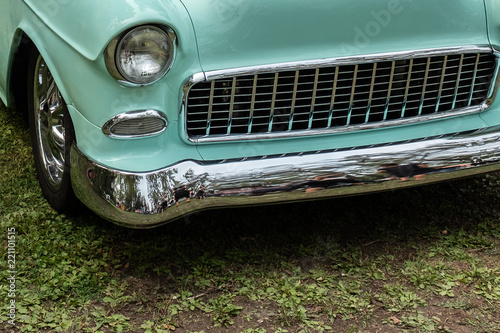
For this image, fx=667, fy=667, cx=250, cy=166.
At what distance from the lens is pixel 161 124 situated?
2.45 metres

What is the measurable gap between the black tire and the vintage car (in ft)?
0.69

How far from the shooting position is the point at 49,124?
3.13m

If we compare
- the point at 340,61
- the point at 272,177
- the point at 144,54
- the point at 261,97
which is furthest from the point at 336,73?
the point at 144,54

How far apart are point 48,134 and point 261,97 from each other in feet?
3.84

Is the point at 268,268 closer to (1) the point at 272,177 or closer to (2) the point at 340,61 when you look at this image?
(1) the point at 272,177

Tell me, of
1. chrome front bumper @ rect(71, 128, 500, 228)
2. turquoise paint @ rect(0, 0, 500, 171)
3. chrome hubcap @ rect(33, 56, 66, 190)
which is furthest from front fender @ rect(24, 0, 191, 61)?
chrome hubcap @ rect(33, 56, 66, 190)

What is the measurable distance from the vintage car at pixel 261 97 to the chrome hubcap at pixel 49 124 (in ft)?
0.86

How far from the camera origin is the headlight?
2320mm

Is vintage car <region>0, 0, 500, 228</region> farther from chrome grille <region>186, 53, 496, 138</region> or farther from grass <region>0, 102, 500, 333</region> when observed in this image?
grass <region>0, 102, 500, 333</region>

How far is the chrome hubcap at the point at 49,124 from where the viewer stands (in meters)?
3.03

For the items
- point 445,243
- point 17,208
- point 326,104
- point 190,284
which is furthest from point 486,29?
point 17,208

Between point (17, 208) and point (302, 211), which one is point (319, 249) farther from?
point (17, 208)

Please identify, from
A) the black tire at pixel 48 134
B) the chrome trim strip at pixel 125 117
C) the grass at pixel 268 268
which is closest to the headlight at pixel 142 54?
the chrome trim strip at pixel 125 117

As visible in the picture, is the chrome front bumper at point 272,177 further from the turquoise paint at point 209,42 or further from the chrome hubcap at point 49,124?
the chrome hubcap at point 49,124
